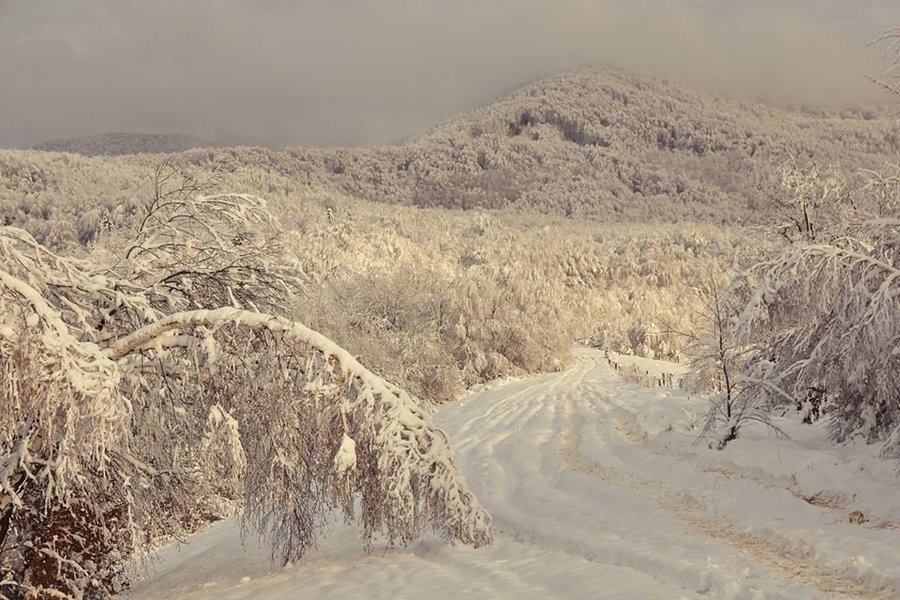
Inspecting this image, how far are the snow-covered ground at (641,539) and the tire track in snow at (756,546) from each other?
0.09 feet

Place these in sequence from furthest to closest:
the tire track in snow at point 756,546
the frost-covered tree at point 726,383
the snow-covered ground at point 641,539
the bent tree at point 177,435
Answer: the frost-covered tree at point 726,383, the snow-covered ground at point 641,539, the tire track in snow at point 756,546, the bent tree at point 177,435

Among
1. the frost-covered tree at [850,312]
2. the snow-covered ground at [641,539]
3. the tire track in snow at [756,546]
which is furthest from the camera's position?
the frost-covered tree at [850,312]

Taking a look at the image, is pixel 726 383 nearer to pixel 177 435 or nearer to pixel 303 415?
pixel 303 415

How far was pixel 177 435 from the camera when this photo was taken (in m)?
9.47

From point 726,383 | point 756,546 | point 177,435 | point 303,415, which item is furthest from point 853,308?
point 177,435

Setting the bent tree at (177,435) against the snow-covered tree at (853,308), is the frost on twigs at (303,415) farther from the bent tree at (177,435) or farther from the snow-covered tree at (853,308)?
the snow-covered tree at (853,308)

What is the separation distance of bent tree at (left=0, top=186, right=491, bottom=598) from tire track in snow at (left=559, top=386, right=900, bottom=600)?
134 inches

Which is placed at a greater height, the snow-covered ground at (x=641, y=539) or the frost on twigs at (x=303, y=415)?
the frost on twigs at (x=303, y=415)

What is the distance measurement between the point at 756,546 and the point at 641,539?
145 cm

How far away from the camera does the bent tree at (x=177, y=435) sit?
24.6 feet

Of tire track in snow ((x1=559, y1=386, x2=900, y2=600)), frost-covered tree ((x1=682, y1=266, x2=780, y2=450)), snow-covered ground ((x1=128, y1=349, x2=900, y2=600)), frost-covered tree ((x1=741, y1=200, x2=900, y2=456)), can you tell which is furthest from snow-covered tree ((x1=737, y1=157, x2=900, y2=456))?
tire track in snow ((x1=559, y1=386, x2=900, y2=600))

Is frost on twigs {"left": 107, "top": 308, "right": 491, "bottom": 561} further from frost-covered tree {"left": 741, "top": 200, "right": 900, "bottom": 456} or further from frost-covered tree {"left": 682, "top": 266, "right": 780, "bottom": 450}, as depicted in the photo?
frost-covered tree {"left": 682, "top": 266, "right": 780, "bottom": 450}

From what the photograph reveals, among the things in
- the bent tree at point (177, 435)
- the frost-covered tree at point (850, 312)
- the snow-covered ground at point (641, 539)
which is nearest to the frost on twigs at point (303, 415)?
the bent tree at point (177, 435)

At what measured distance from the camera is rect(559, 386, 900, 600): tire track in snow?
7.60 metres
